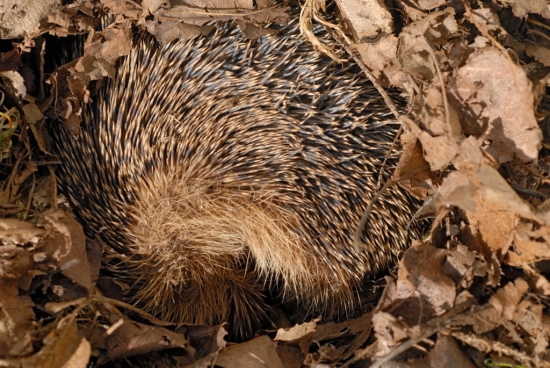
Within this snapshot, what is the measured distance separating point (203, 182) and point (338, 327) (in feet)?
4.23

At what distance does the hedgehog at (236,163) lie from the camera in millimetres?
3740

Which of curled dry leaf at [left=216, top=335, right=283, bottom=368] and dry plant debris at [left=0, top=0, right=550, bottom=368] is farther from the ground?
dry plant debris at [left=0, top=0, right=550, bottom=368]

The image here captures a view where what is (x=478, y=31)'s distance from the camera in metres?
3.70

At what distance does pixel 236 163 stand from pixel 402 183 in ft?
3.42

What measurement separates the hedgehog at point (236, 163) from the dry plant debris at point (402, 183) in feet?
0.47

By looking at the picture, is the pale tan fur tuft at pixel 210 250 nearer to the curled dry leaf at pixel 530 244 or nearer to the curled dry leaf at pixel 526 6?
the curled dry leaf at pixel 530 244

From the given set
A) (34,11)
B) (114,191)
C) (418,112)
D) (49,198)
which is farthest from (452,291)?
(34,11)

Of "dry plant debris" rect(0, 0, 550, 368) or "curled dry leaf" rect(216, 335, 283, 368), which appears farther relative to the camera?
"curled dry leaf" rect(216, 335, 283, 368)

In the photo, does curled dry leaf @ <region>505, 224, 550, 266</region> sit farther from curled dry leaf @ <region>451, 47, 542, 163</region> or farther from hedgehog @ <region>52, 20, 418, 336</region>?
hedgehog @ <region>52, 20, 418, 336</region>

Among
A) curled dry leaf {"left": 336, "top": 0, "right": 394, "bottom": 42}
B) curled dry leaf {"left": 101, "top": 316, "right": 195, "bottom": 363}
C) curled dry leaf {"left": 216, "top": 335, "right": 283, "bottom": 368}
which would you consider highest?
curled dry leaf {"left": 336, "top": 0, "right": 394, "bottom": 42}

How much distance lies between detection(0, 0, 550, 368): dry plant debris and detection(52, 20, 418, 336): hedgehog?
0.14 m

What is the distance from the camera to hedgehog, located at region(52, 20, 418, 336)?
374 centimetres

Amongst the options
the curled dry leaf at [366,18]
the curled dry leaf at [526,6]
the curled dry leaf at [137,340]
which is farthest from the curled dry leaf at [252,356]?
the curled dry leaf at [526,6]

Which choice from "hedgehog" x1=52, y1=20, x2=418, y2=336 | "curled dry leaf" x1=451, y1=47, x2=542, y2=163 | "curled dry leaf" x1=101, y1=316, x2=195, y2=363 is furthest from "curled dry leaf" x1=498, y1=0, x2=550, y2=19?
"curled dry leaf" x1=101, y1=316, x2=195, y2=363
